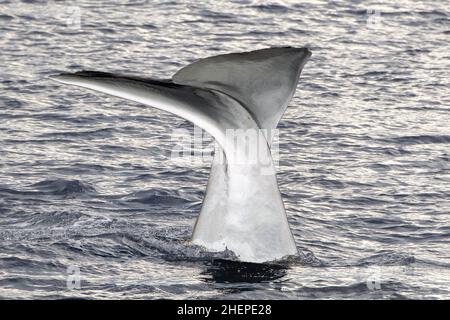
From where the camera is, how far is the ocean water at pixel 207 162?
13.2m

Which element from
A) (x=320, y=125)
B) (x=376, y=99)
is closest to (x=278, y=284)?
(x=320, y=125)

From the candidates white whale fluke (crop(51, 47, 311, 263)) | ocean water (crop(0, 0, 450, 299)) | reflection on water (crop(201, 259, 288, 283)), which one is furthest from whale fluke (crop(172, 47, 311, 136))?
ocean water (crop(0, 0, 450, 299))

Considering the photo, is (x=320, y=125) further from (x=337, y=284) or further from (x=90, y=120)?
(x=337, y=284)

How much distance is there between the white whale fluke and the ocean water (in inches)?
14.5

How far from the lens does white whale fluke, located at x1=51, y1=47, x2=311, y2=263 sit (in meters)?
12.2

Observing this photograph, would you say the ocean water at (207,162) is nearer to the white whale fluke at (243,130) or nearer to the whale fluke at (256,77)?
the white whale fluke at (243,130)

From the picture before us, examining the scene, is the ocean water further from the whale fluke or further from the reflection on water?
the whale fluke

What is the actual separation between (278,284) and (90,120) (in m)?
8.61

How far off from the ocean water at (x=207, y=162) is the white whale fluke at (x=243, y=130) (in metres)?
0.37

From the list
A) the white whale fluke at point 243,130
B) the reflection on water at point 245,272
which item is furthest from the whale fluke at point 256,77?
the reflection on water at point 245,272

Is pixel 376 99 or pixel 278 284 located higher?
pixel 376 99

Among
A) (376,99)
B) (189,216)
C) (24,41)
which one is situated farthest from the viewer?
(24,41)

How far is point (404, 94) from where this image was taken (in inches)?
878
